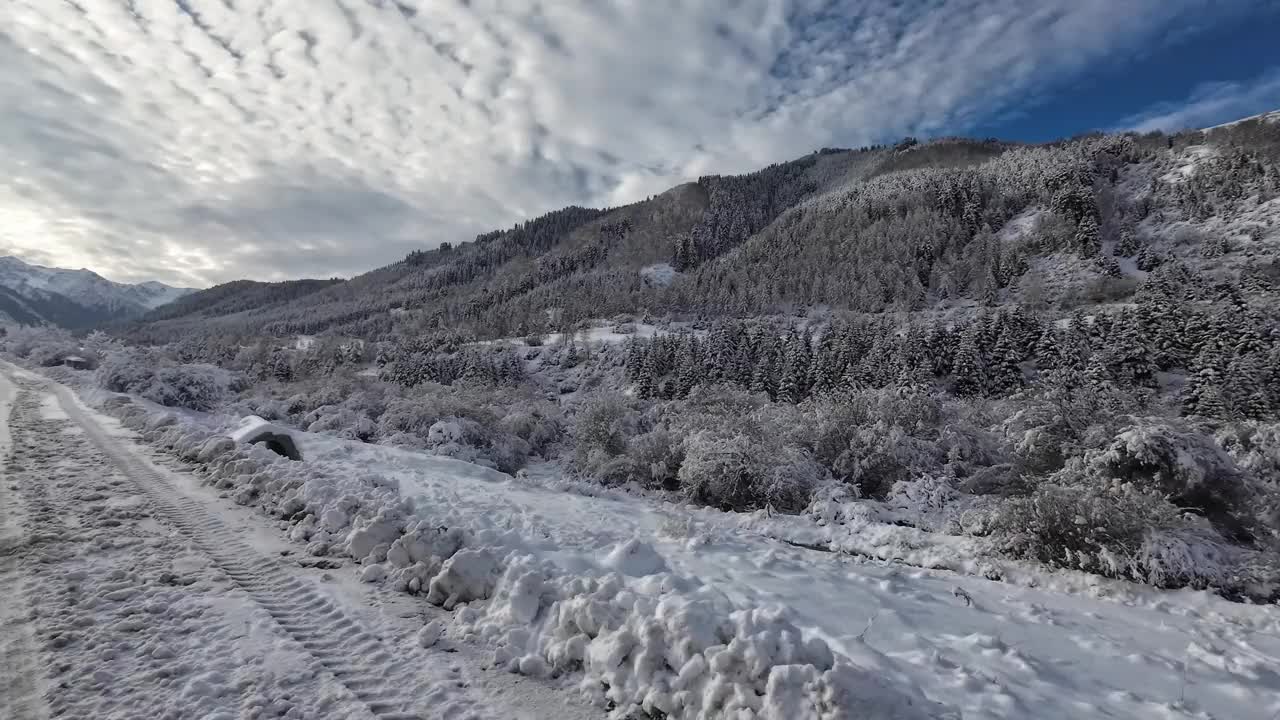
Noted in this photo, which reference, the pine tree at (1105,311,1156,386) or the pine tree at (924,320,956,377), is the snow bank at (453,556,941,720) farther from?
the pine tree at (924,320,956,377)

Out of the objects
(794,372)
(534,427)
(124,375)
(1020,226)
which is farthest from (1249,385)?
(1020,226)

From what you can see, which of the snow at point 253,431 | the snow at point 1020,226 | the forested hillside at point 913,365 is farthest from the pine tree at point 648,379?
the snow at point 1020,226

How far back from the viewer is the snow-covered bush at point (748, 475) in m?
14.0

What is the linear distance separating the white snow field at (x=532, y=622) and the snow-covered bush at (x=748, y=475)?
4.83 meters

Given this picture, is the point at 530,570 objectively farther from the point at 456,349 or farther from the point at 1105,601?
the point at 456,349

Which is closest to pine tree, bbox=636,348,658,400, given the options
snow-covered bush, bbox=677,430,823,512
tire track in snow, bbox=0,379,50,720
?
snow-covered bush, bbox=677,430,823,512

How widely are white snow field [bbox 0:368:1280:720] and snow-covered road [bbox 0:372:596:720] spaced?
2 cm

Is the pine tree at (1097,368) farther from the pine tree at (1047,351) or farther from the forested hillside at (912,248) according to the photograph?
the forested hillside at (912,248)

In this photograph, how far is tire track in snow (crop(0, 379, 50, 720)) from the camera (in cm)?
362

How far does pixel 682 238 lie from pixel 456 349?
85666 millimetres

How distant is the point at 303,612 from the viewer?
16.9ft

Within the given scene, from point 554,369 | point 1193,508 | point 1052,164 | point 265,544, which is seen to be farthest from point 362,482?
point 1052,164

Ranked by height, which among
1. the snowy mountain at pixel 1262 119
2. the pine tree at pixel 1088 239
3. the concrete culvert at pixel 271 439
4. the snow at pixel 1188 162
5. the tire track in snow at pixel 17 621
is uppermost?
the snowy mountain at pixel 1262 119

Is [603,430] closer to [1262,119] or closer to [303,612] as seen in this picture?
[303,612]
